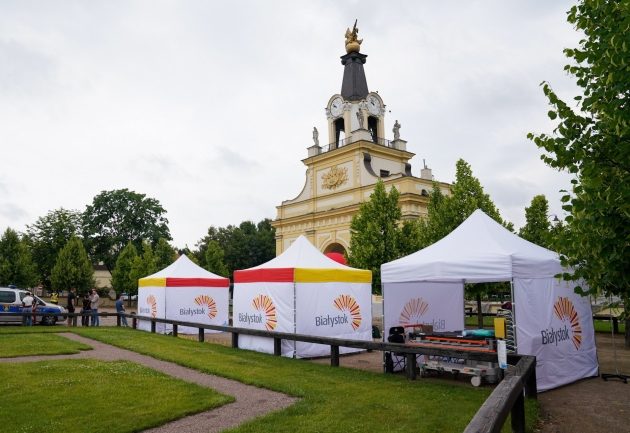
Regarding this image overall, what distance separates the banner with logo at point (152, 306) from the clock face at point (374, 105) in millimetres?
26899

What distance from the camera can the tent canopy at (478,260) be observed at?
8.99 metres

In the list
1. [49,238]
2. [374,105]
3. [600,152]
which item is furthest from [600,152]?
[49,238]

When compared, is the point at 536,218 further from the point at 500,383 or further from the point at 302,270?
the point at 500,383

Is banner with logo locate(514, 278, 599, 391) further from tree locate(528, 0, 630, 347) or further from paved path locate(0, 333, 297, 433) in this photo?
paved path locate(0, 333, 297, 433)

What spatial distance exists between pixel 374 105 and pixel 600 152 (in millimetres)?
38497

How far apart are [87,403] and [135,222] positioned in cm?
5446

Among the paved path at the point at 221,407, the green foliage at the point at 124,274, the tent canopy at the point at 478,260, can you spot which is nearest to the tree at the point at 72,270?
the green foliage at the point at 124,274

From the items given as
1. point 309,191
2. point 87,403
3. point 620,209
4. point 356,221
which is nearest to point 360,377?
point 87,403

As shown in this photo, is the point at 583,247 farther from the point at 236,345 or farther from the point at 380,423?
the point at 236,345

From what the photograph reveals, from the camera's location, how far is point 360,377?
971 centimetres

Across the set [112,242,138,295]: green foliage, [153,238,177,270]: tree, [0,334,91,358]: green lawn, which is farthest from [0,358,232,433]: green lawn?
[153,238,177,270]: tree

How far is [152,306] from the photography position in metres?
20.7

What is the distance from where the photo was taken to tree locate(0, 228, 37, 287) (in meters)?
39.2

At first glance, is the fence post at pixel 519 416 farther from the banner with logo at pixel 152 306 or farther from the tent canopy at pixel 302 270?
the banner with logo at pixel 152 306
